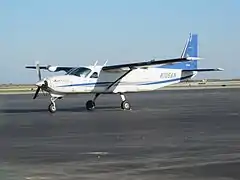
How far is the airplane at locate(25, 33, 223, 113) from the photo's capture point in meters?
35.6

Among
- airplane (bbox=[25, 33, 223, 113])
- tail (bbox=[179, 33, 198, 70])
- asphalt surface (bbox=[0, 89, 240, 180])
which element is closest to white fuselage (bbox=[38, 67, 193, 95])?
airplane (bbox=[25, 33, 223, 113])

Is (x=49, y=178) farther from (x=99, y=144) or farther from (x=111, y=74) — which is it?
(x=111, y=74)

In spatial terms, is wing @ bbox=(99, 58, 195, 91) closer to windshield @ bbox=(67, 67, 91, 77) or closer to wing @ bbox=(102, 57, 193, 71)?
wing @ bbox=(102, 57, 193, 71)

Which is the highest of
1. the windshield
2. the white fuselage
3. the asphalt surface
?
the asphalt surface

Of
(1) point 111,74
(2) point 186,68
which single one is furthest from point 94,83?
(2) point 186,68

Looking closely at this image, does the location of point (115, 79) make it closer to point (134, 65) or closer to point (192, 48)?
point (134, 65)

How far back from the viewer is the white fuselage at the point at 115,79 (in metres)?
35.7

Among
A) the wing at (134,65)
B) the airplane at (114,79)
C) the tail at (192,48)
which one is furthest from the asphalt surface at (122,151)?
the tail at (192,48)

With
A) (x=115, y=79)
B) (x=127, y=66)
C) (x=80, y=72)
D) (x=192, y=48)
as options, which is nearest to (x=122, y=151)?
(x=80, y=72)

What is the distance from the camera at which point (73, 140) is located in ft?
59.2

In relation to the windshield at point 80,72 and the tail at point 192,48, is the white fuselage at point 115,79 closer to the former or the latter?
the windshield at point 80,72

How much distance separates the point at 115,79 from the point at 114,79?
2.6 inches

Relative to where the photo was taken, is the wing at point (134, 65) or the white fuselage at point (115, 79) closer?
the white fuselage at point (115, 79)

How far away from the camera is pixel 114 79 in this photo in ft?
124
